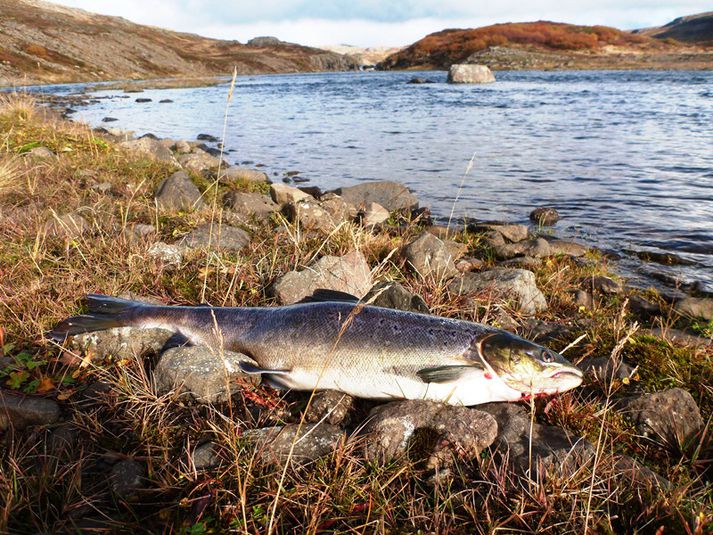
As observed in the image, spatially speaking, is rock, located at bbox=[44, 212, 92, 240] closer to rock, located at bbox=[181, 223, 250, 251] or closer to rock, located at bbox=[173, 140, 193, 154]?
rock, located at bbox=[181, 223, 250, 251]

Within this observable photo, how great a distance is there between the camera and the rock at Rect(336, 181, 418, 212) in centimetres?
1034

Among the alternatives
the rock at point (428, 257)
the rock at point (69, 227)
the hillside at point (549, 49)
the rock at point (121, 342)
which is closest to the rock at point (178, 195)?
the rock at point (69, 227)

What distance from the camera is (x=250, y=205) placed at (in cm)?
805

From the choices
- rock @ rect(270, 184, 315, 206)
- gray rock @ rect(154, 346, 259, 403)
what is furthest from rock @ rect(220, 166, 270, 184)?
gray rock @ rect(154, 346, 259, 403)

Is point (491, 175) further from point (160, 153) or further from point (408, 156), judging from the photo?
point (160, 153)

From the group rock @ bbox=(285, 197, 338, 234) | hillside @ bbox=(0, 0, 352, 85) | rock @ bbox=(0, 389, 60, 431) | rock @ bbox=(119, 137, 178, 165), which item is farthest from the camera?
hillside @ bbox=(0, 0, 352, 85)

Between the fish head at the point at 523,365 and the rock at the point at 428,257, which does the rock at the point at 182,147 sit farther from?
the fish head at the point at 523,365

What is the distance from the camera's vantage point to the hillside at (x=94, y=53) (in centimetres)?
6284

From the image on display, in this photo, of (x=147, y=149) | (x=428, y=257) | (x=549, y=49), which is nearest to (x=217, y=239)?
(x=428, y=257)

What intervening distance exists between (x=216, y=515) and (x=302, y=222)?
497cm

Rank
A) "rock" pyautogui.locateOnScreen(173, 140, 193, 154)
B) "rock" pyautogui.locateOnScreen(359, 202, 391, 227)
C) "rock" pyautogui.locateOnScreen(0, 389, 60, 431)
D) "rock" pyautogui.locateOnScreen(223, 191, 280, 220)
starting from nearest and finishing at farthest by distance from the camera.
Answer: "rock" pyautogui.locateOnScreen(0, 389, 60, 431), "rock" pyautogui.locateOnScreen(223, 191, 280, 220), "rock" pyautogui.locateOnScreen(359, 202, 391, 227), "rock" pyautogui.locateOnScreen(173, 140, 193, 154)

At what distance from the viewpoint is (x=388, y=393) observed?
3078 millimetres

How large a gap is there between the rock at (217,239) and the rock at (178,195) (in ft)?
3.82

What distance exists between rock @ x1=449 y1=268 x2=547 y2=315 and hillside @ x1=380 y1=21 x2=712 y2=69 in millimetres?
75983
